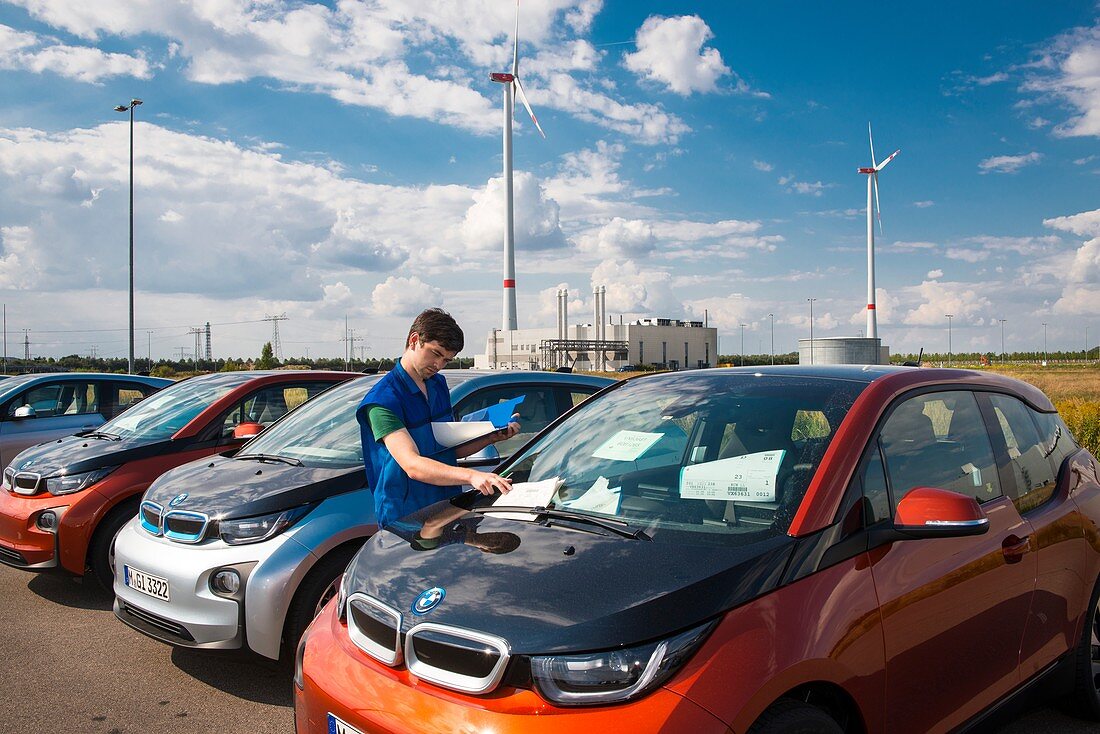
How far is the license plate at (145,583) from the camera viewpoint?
4.17 metres

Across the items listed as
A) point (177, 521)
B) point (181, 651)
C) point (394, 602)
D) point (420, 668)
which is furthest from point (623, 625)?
point (181, 651)

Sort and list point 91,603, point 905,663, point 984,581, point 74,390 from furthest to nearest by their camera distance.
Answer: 1. point 74,390
2. point 91,603
3. point 984,581
4. point 905,663

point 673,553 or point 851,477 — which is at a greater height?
point 851,477

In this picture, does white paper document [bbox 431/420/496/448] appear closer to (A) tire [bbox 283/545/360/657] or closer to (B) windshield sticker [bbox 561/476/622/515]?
(A) tire [bbox 283/545/360/657]

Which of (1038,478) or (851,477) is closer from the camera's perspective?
(851,477)

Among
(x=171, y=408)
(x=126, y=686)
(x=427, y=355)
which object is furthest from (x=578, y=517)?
(x=171, y=408)

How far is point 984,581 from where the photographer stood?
292cm

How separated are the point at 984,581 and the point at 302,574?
2.94m

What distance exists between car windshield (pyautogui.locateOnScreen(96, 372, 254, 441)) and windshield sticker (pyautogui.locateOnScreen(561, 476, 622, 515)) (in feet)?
14.8

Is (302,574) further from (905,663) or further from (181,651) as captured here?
(905,663)

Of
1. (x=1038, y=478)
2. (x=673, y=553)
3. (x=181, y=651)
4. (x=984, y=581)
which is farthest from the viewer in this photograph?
(x=181, y=651)

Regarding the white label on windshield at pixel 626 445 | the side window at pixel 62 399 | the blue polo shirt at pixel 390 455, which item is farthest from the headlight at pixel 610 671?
the side window at pixel 62 399

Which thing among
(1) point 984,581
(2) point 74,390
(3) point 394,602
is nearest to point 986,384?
(1) point 984,581

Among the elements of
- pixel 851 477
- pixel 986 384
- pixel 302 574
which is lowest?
pixel 302 574
